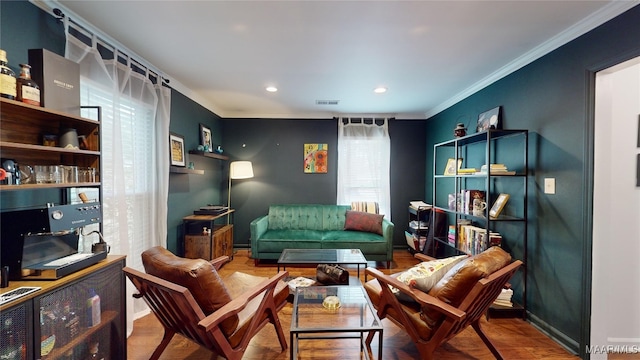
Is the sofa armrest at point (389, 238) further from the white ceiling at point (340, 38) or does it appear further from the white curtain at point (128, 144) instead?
the white curtain at point (128, 144)

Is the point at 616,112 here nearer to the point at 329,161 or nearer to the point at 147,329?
the point at 329,161

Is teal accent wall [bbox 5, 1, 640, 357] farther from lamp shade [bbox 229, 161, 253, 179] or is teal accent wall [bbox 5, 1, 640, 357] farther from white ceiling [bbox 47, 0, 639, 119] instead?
lamp shade [bbox 229, 161, 253, 179]

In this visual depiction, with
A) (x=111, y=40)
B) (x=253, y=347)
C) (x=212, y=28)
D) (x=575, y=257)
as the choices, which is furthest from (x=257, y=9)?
(x=575, y=257)

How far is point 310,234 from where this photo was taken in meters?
3.78

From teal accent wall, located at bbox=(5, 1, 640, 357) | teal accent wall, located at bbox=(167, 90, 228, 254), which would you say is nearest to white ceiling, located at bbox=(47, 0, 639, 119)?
teal accent wall, located at bbox=(5, 1, 640, 357)

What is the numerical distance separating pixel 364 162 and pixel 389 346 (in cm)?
305

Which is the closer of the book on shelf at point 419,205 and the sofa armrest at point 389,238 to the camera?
the sofa armrest at point 389,238

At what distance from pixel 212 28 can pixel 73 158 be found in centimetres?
134

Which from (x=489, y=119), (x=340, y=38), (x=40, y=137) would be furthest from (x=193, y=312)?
(x=489, y=119)

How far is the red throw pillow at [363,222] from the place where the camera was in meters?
3.85

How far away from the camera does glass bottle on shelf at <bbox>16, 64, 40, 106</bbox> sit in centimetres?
124

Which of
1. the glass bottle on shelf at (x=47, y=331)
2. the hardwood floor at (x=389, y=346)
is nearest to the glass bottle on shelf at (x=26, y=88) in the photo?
the glass bottle on shelf at (x=47, y=331)

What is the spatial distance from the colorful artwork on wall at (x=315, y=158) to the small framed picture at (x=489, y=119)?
243cm

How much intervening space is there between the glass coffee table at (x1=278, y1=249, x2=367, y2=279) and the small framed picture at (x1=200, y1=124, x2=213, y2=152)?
6.45ft
